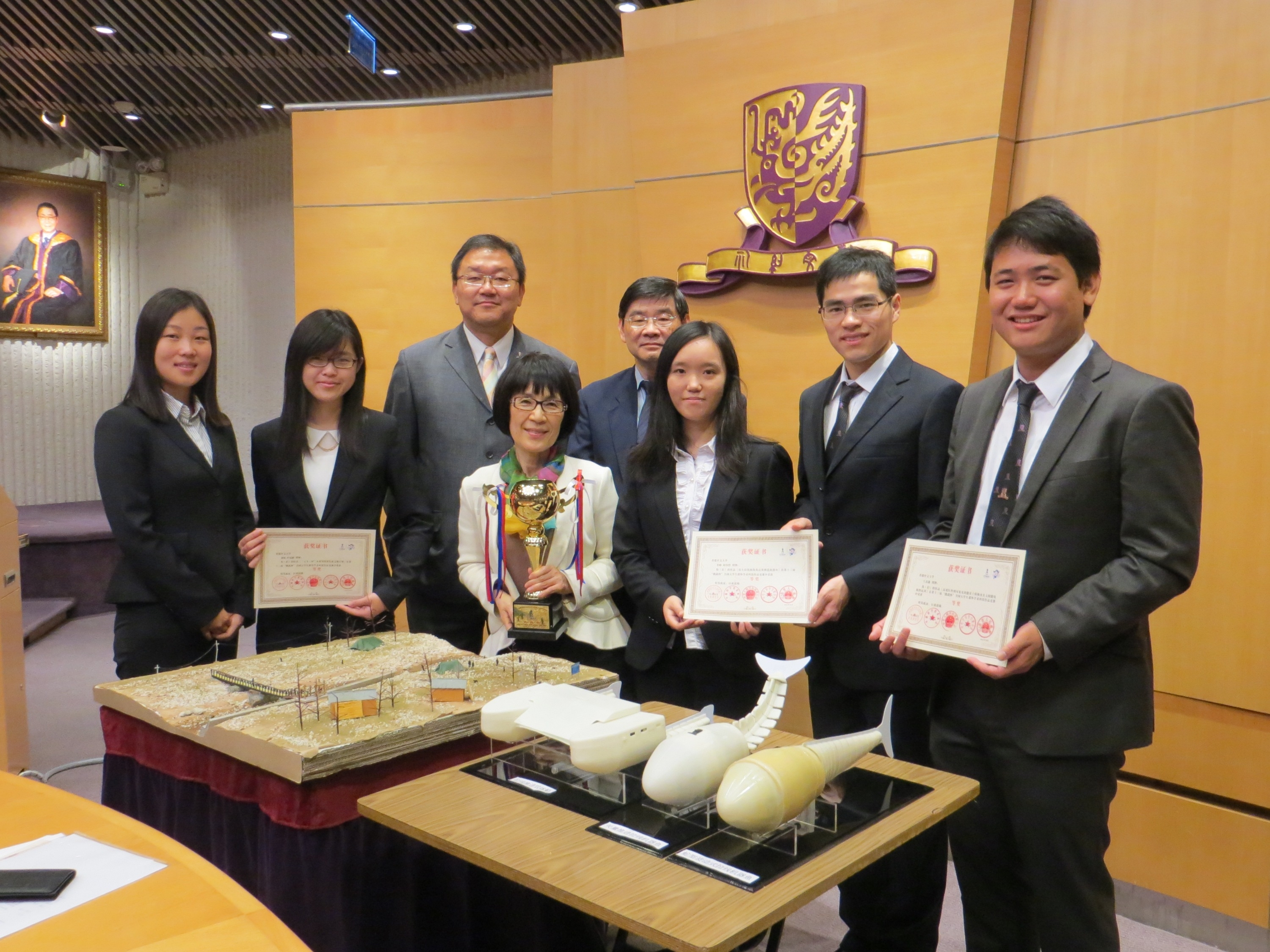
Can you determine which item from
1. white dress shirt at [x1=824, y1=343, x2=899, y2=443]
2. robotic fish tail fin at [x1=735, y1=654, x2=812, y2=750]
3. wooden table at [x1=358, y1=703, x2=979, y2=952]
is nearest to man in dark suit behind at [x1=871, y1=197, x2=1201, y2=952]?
wooden table at [x1=358, y1=703, x2=979, y2=952]

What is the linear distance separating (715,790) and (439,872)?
0.76 m

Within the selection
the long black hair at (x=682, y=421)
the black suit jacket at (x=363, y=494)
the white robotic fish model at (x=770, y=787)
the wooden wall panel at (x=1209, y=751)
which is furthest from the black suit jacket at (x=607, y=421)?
the wooden wall panel at (x=1209, y=751)

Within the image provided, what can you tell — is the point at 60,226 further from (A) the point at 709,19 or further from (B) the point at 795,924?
(B) the point at 795,924

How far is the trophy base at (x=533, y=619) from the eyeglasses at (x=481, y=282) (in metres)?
1.18

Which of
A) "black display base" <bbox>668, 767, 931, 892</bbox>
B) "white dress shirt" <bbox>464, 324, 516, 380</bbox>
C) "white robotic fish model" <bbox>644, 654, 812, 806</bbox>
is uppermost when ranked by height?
"white dress shirt" <bbox>464, 324, 516, 380</bbox>

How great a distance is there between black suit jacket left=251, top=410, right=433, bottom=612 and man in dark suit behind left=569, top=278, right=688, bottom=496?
538 mm

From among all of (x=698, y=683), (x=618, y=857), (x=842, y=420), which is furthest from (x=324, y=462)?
(x=618, y=857)

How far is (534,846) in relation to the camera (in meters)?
1.43

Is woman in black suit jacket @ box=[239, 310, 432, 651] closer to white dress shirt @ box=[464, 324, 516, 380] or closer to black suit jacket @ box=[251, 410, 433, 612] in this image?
black suit jacket @ box=[251, 410, 433, 612]

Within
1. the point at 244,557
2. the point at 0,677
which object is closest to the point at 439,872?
the point at 244,557

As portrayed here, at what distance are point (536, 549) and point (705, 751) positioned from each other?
1244 millimetres

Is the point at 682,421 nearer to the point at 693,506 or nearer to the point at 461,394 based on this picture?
the point at 693,506

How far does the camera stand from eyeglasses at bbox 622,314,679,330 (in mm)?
3088

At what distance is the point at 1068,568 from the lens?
1.87 meters
